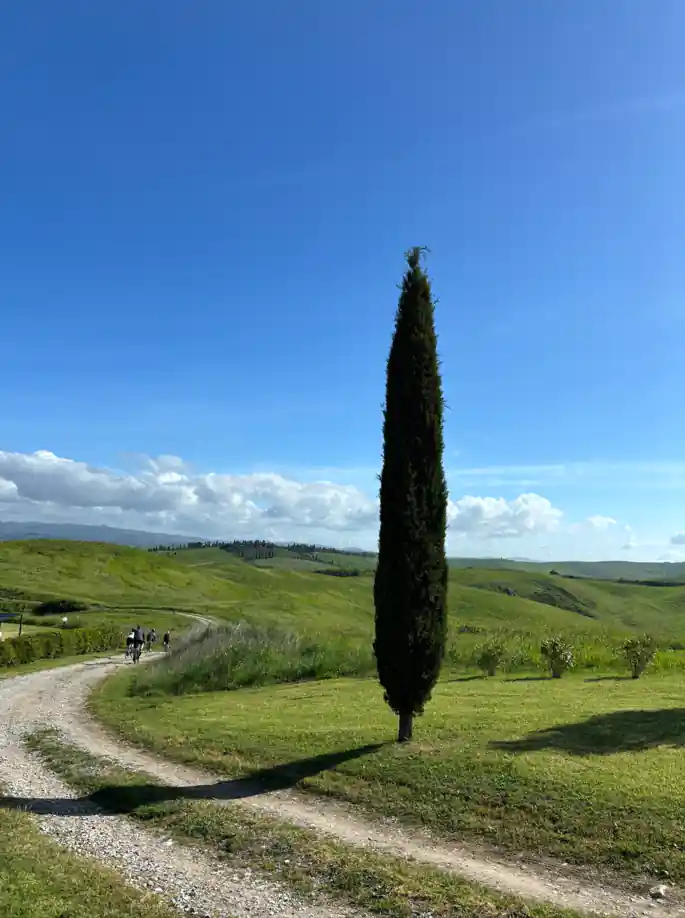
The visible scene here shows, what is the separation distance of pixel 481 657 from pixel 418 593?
18.4m

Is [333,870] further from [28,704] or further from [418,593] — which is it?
[28,704]

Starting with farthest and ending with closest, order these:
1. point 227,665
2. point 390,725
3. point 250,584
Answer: point 250,584
point 227,665
point 390,725

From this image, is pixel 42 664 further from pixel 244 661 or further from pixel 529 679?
pixel 529 679

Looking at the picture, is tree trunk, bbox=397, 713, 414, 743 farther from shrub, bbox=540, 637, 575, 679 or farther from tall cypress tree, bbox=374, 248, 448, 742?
Result: shrub, bbox=540, 637, 575, 679

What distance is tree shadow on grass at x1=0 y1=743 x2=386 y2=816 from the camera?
530 inches

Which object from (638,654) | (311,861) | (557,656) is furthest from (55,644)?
(311,861)

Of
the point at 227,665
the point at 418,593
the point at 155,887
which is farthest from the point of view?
the point at 227,665

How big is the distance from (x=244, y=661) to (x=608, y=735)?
18.4m

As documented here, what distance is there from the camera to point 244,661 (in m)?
31.3

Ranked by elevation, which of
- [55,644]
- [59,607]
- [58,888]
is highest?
[58,888]

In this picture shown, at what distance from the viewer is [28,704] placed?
26.9 meters

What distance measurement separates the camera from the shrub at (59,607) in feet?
232

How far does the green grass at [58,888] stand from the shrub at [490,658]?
24.5 m

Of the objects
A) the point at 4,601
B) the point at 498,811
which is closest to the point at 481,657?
the point at 498,811
